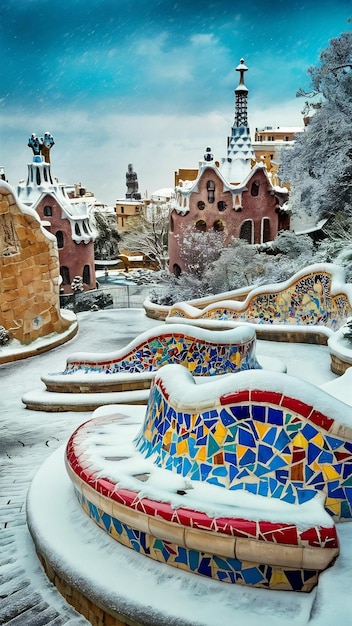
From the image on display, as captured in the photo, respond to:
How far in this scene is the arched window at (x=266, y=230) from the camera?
24073mm

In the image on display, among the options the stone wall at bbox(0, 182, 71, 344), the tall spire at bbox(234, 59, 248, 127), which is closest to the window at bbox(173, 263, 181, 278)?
the tall spire at bbox(234, 59, 248, 127)

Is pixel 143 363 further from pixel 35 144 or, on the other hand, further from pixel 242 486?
pixel 35 144

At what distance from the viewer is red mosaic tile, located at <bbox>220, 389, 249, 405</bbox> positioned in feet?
10.6

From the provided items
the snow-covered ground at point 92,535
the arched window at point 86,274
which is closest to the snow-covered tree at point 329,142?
the snow-covered ground at point 92,535

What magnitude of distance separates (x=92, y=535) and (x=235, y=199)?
2087 cm

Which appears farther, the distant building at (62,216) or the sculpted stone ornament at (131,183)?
the sculpted stone ornament at (131,183)

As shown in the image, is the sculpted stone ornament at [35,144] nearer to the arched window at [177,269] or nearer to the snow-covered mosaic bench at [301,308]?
the arched window at [177,269]

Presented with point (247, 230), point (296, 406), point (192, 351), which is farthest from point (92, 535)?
point (247, 230)

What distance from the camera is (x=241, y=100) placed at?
81.9 feet

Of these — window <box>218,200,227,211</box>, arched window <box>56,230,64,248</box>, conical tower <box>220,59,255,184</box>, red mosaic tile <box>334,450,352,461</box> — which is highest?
conical tower <box>220,59,255,184</box>

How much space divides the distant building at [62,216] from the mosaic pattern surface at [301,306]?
16.8 m

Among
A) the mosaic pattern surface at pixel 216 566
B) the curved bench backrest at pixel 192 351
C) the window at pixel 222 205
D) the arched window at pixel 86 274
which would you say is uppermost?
the window at pixel 222 205

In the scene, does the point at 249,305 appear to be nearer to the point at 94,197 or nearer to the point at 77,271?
the point at 77,271

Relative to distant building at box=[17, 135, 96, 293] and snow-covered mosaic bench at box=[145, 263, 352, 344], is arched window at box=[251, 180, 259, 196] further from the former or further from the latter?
snow-covered mosaic bench at box=[145, 263, 352, 344]
